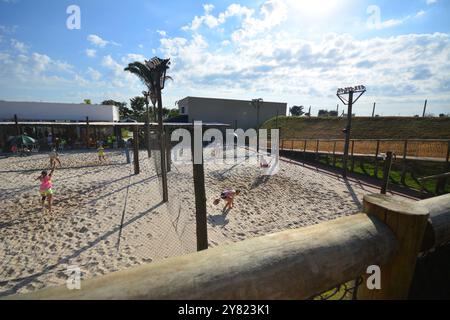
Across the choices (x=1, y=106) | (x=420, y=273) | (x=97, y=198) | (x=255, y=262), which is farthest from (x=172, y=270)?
(x=1, y=106)

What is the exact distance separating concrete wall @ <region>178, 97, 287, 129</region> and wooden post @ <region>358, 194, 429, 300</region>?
1248 inches

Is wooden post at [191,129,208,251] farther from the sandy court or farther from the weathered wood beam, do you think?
the weathered wood beam

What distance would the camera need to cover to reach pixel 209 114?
33.5 m

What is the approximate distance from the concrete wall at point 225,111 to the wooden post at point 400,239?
31.7 m

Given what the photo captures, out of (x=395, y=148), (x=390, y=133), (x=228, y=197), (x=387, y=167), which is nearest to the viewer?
(x=228, y=197)

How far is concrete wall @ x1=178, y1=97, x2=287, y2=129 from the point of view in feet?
107

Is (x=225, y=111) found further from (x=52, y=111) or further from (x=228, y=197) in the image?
(x=228, y=197)

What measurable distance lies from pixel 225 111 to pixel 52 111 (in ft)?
66.3

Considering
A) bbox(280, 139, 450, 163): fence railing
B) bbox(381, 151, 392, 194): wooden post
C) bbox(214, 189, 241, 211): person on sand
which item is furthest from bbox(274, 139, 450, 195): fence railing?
bbox(214, 189, 241, 211): person on sand

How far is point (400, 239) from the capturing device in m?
1.13

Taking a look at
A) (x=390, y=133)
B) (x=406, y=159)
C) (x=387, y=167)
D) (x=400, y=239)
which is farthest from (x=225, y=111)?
(x=400, y=239)

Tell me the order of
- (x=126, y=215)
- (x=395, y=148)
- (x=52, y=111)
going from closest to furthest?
1. (x=126, y=215)
2. (x=395, y=148)
3. (x=52, y=111)

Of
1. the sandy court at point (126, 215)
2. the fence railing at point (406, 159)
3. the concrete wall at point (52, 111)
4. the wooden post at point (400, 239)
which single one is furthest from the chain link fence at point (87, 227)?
the concrete wall at point (52, 111)

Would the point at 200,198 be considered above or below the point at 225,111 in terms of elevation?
below
